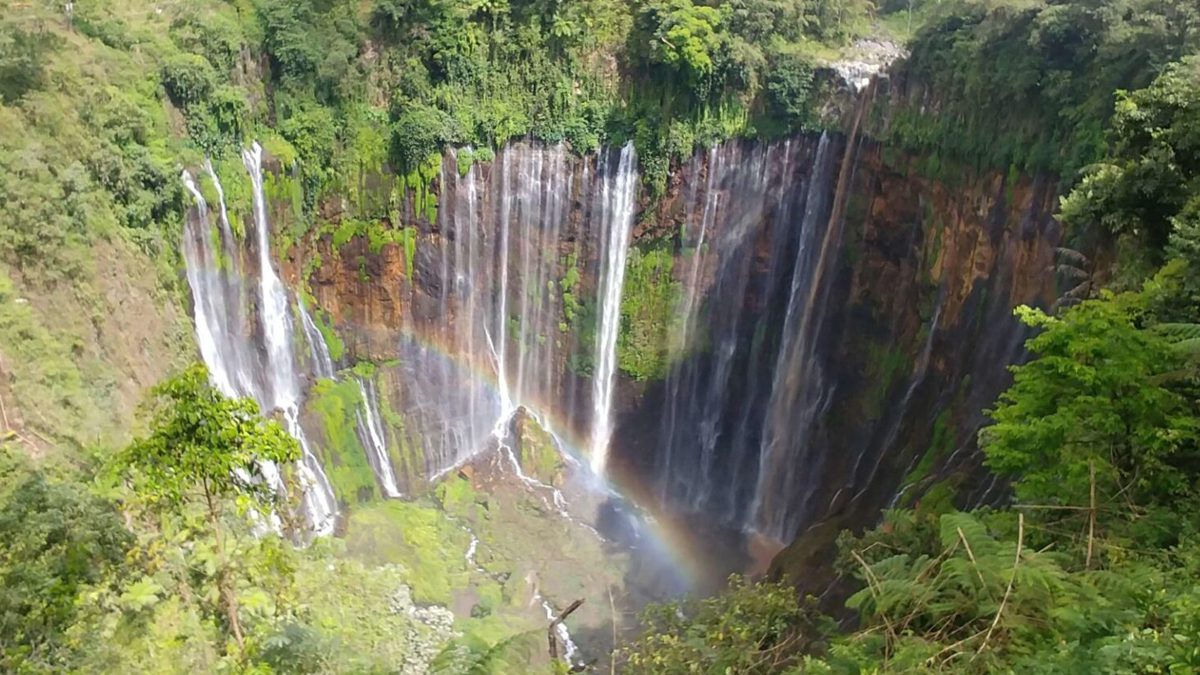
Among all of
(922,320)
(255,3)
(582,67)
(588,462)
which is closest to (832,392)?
(922,320)

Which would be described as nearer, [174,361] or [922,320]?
[174,361]

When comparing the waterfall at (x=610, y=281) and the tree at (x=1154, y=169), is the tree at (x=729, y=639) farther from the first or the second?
the waterfall at (x=610, y=281)

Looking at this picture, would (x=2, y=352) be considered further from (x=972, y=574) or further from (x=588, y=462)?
(x=588, y=462)

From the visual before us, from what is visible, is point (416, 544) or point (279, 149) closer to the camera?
point (416, 544)

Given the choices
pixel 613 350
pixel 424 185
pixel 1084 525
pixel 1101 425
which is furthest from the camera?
pixel 613 350

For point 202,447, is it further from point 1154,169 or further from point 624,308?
point 624,308

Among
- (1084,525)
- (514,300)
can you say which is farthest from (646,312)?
(1084,525)

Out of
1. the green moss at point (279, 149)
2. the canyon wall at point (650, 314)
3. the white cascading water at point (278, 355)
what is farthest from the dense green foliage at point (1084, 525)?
the green moss at point (279, 149)
